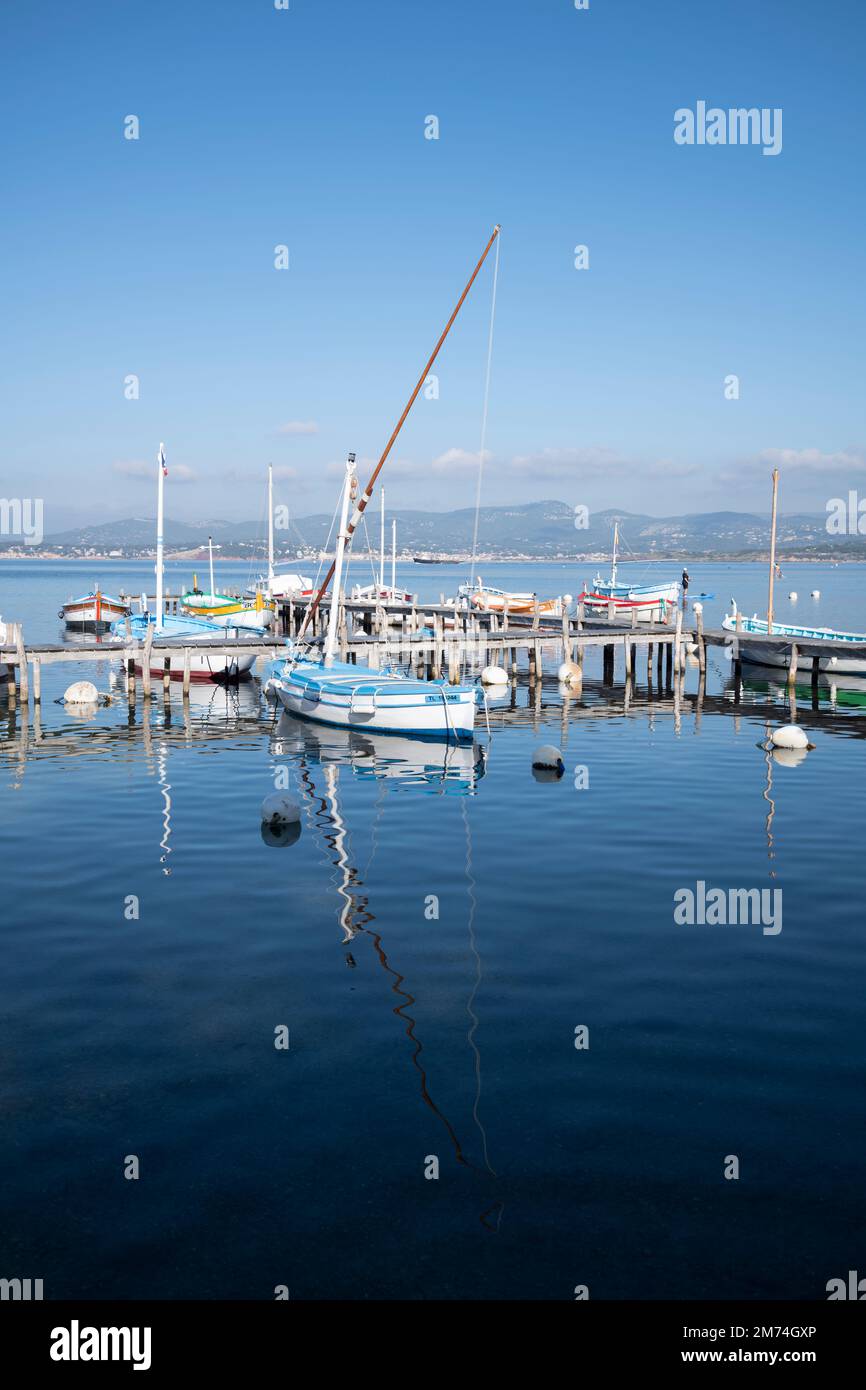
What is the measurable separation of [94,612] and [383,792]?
69.2 metres

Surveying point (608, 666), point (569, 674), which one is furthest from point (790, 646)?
point (569, 674)

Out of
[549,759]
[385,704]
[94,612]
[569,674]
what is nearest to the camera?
[549,759]

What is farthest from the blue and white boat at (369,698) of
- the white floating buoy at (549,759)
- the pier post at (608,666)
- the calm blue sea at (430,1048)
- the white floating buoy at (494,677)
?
the pier post at (608,666)

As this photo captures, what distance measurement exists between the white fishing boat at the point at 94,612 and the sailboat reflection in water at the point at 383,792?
52.7m

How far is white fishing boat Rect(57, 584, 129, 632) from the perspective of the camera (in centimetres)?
9044

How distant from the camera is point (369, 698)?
119 ft

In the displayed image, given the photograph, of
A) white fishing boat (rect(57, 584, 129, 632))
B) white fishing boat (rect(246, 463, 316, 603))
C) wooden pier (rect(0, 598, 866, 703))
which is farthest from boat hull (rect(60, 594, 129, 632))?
wooden pier (rect(0, 598, 866, 703))

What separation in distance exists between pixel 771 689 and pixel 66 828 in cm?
3876

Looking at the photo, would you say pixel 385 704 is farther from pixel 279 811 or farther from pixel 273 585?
pixel 273 585

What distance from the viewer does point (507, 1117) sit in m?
11.6

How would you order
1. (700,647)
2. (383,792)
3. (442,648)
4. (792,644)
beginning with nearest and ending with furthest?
(383,792) → (442,648) → (792,644) → (700,647)

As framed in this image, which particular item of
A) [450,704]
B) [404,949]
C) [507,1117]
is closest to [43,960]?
[404,949]
